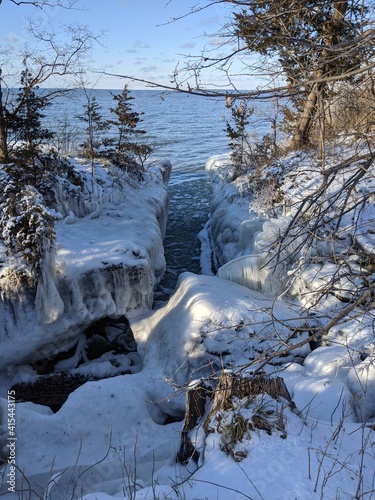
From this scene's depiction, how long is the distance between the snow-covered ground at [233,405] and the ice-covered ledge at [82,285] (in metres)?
0.14

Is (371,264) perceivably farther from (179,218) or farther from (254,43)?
(179,218)

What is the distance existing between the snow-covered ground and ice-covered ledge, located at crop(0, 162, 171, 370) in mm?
136

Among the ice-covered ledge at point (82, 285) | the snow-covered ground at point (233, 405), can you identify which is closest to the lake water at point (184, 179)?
the ice-covered ledge at point (82, 285)

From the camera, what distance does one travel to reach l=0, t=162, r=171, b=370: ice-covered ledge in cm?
703

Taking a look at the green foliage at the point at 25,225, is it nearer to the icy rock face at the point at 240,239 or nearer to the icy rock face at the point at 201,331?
the icy rock face at the point at 201,331

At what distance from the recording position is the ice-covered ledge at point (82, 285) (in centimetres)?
703

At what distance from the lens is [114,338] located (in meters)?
8.57

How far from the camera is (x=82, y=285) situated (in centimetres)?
762

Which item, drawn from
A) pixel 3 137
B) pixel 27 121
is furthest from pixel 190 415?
pixel 27 121

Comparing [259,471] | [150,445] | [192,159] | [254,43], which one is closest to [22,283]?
[150,445]

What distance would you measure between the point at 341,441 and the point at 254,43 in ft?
10.6

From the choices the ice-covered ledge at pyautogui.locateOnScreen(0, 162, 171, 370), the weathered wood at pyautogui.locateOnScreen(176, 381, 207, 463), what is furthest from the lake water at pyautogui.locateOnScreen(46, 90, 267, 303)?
the weathered wood at pyautogui.locateOnScreen(176, 381, 207, 463)

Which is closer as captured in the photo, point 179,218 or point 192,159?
point 179,218

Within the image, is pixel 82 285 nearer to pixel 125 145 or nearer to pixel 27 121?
pixel 27 121
